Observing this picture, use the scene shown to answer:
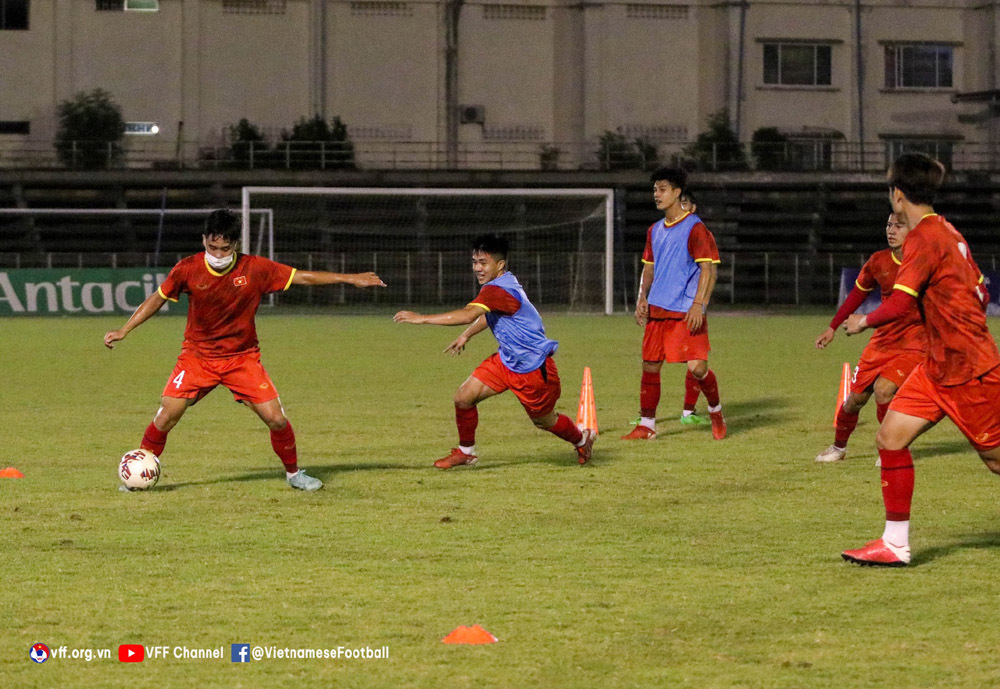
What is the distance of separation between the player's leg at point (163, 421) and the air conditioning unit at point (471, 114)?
35254mm

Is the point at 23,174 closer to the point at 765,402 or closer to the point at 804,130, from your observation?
the point at 804,130

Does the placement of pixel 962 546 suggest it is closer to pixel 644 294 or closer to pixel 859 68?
pixel 644 294

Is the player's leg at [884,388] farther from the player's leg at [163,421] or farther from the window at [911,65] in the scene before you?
the window at [911,65]

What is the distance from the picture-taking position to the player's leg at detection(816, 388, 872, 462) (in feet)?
34.8

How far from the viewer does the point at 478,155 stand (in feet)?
144

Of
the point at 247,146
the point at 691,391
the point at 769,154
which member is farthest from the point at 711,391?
the point at 769,154

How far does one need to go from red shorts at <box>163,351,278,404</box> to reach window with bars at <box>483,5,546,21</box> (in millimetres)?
36370

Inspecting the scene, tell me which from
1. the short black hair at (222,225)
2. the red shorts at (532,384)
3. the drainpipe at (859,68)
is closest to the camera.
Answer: the short black hair at (222,225)

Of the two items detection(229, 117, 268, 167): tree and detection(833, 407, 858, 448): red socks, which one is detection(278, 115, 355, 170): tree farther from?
detection(833, 407, 858, 448): red socks

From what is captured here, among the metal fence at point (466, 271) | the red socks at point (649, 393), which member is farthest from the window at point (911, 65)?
the red socks at point (649, 393)

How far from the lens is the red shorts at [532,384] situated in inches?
396

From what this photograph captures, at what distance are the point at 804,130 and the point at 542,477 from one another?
125 ft

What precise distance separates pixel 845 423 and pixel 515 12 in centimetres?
3552

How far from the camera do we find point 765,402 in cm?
1512
